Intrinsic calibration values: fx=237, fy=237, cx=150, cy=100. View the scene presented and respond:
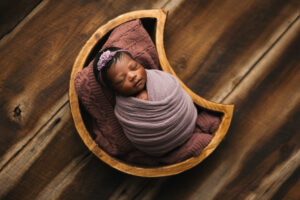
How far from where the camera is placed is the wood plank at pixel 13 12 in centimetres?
106

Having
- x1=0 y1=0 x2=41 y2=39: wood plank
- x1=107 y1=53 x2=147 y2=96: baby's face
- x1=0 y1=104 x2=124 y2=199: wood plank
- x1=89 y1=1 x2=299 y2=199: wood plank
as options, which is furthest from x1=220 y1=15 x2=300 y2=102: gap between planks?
x1=0 y1=0 x2=41 y2=39: wood plank

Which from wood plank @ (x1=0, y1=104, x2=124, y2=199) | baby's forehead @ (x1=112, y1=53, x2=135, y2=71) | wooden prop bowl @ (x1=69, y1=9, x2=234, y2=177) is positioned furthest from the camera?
wood plank @ (x1=0, y1=104, x2=124, y2=199)

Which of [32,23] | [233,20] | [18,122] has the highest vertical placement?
[233,20]

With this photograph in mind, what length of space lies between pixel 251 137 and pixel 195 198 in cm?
36

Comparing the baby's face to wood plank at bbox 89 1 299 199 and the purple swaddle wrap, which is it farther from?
wood plank at bbox 89 1 299 199

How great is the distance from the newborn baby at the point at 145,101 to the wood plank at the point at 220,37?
0.26m

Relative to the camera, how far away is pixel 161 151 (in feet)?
2.74

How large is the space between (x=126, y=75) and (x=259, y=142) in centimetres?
67

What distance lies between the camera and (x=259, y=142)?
1.02 metres

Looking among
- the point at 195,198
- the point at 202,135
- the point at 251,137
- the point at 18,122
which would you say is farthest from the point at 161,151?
the point at 18,122

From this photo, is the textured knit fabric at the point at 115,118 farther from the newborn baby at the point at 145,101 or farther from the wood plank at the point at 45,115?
the wood plank at the point at 45,115

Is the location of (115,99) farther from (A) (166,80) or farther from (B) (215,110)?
(B) (215,110)

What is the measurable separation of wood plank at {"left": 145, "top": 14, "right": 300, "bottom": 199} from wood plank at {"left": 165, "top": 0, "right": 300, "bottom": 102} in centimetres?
6

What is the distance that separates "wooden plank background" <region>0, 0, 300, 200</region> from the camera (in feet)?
3.32
